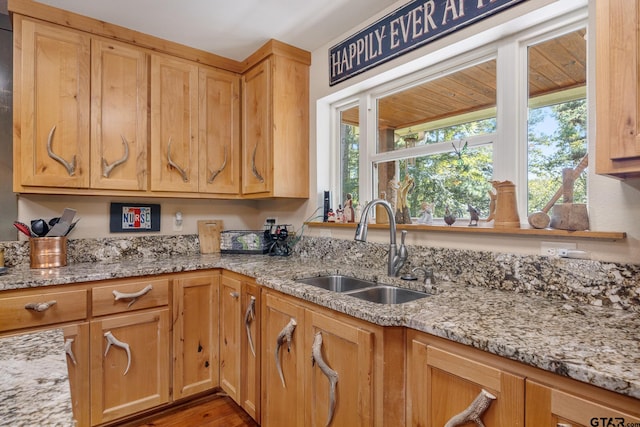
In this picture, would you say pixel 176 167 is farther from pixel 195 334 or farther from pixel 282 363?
pixel 282 363

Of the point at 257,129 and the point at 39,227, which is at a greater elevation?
the point at 257,129

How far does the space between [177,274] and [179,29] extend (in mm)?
1566

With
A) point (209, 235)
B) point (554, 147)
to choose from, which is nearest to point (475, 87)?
point (554, 147)

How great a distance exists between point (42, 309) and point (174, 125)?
1.34 meters

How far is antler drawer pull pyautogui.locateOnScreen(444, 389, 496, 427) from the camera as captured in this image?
888 millimetres

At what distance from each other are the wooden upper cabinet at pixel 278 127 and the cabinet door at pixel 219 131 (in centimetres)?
11

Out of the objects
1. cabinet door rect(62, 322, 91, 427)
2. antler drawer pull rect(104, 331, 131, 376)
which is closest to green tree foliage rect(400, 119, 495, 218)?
antler drawer pull rect(104, 331, 131, 376)

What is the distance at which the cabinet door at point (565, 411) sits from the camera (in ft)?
2.33

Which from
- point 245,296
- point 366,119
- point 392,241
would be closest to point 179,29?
point 366,119

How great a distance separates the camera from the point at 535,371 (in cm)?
82

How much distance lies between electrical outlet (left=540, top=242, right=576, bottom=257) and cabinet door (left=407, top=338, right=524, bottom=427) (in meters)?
0.66

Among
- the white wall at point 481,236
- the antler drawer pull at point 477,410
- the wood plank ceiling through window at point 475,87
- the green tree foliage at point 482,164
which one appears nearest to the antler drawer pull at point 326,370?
the antler drawer pull at point 477,410

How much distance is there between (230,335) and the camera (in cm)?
210

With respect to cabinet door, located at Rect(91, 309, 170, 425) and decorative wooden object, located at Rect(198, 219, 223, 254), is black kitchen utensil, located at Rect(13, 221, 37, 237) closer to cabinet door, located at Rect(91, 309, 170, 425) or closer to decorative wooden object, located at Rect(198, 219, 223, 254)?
cabinet door, located at Rect(91, 309, 170, 425)
